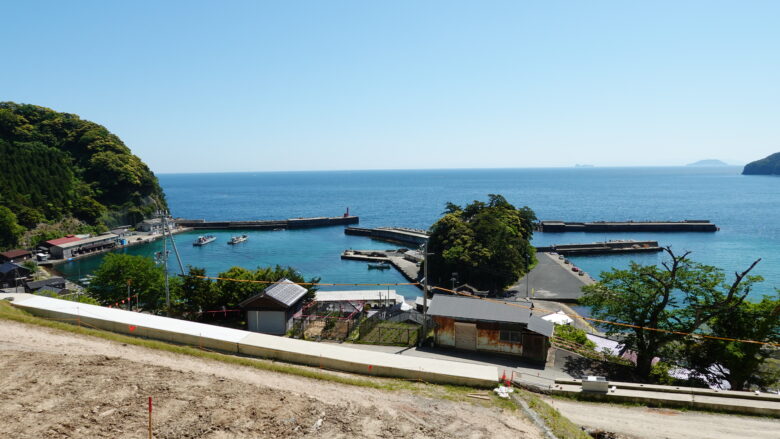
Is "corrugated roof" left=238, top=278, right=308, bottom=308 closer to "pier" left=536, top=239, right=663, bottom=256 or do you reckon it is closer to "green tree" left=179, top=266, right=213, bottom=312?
"green tree" left=179, top=266, right=213, bottom=312

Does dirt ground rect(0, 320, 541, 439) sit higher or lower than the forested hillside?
lower

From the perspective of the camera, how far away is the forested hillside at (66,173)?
62438 mm

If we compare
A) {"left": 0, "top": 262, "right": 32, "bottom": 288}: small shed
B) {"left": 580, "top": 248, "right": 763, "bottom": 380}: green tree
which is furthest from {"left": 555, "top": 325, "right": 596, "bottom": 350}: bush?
{"left": 0, "top": 262, "right": 32, "bottom": 288}: small shed

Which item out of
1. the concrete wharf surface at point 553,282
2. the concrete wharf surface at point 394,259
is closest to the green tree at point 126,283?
the concrete wharf surface at point 394,259

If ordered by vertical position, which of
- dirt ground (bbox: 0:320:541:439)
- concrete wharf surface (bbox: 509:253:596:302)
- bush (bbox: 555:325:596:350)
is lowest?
concrete wharf surface (bbox: 509:253:596:302)

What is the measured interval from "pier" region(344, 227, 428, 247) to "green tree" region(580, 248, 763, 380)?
160 ft

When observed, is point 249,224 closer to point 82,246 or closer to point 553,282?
point 82,246

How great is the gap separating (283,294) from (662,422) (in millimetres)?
15200

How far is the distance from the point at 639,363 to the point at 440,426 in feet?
37.9

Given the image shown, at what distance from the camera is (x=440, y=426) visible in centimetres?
812

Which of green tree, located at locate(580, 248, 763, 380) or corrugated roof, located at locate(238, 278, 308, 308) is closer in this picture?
green tree, located at locate(580, 248, 763, 380)

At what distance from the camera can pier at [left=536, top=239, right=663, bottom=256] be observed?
59.9 meters

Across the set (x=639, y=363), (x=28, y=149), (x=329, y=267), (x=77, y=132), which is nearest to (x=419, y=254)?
(x=329, y=267)

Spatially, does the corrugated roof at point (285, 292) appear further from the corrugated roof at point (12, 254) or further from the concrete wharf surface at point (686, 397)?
the corrugated roof at point (12, 254)
